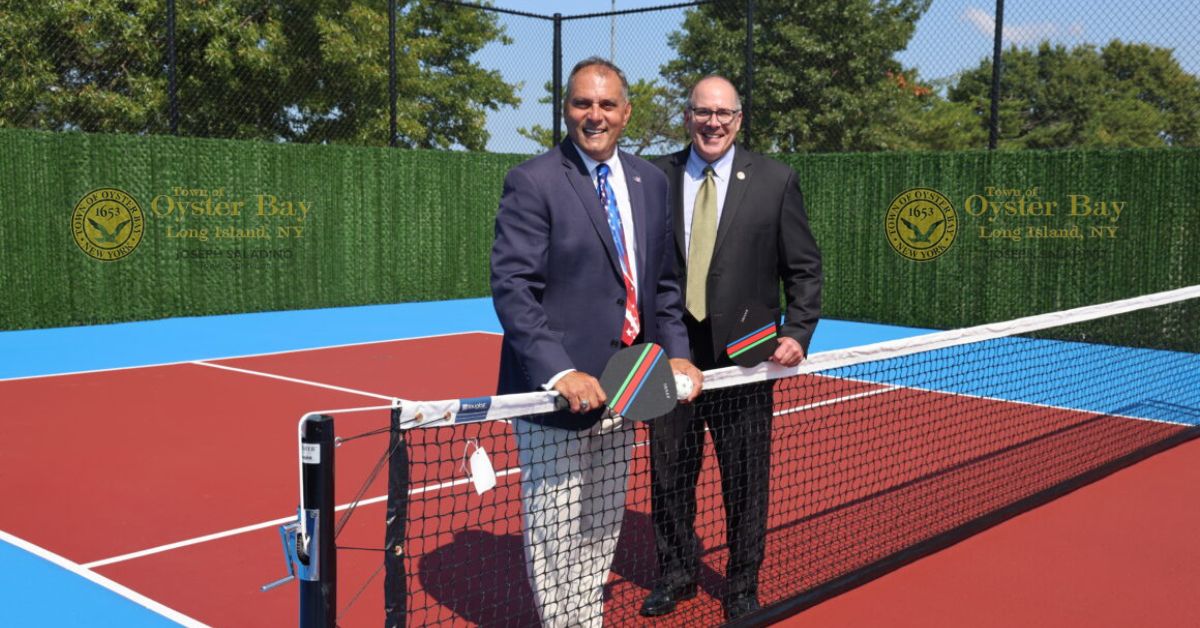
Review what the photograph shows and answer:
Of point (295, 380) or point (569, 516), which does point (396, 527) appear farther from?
point (295, 380)

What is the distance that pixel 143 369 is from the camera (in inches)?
416

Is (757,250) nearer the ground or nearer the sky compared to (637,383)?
nearer the sky

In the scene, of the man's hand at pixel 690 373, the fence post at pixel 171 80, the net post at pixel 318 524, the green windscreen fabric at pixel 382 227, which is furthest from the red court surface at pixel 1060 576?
the fence post at pixel 171 80

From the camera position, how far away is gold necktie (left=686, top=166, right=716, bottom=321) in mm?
4465

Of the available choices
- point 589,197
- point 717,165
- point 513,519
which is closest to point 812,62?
point 513,519

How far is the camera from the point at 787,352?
14.2ft

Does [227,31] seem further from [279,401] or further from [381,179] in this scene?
[279,401]

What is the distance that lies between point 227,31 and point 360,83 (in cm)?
350

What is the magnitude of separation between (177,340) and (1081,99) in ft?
159

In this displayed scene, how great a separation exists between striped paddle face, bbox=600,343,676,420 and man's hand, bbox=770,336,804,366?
105cm

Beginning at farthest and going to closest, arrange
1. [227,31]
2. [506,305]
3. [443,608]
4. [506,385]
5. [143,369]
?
1. [227,31]
2. [143,369]
3. [443,608]
4. [506,385]
5. [506,305]

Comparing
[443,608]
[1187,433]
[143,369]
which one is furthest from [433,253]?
[443,608]

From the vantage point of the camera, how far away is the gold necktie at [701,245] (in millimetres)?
4465

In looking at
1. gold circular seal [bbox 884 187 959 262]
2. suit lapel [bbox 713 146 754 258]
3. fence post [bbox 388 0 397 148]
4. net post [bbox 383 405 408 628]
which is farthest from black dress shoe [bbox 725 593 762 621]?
fence post [bbox 388 0 397 148]
